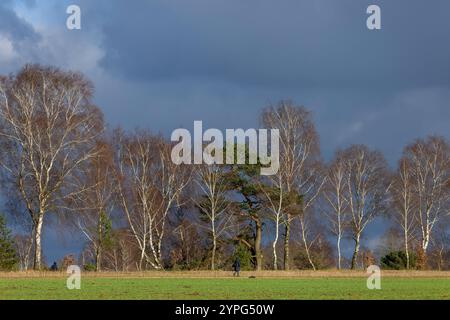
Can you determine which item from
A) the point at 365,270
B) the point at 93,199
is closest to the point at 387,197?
the point at 365,270

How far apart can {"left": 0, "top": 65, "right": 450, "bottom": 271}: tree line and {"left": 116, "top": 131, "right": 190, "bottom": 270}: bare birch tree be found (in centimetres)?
10

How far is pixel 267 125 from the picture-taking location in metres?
69.7

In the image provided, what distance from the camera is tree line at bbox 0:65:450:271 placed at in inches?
2456

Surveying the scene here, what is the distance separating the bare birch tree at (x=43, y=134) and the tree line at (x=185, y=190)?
7 cm

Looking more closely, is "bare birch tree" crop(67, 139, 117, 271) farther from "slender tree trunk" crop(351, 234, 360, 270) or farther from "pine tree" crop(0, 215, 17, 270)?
"slender tree trunk" crop(351, 234, 360, 270)

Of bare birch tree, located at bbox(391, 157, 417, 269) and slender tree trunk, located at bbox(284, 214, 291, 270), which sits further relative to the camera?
bare birch tree, located at bbox(391, 157, 417, 269)

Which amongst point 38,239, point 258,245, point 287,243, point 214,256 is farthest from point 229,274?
point 38,239

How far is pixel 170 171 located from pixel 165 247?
8079 mm

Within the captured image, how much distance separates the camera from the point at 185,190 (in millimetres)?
72250

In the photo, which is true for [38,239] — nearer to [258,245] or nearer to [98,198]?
[98,198]

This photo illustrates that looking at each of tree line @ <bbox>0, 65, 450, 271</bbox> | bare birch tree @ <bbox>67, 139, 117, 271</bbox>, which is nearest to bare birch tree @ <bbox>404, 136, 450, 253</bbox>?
tree line @ <bbox>0, 65, 450, 271</bbox>

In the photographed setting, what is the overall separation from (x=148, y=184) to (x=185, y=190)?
3523mm

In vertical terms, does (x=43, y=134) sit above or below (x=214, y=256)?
above
